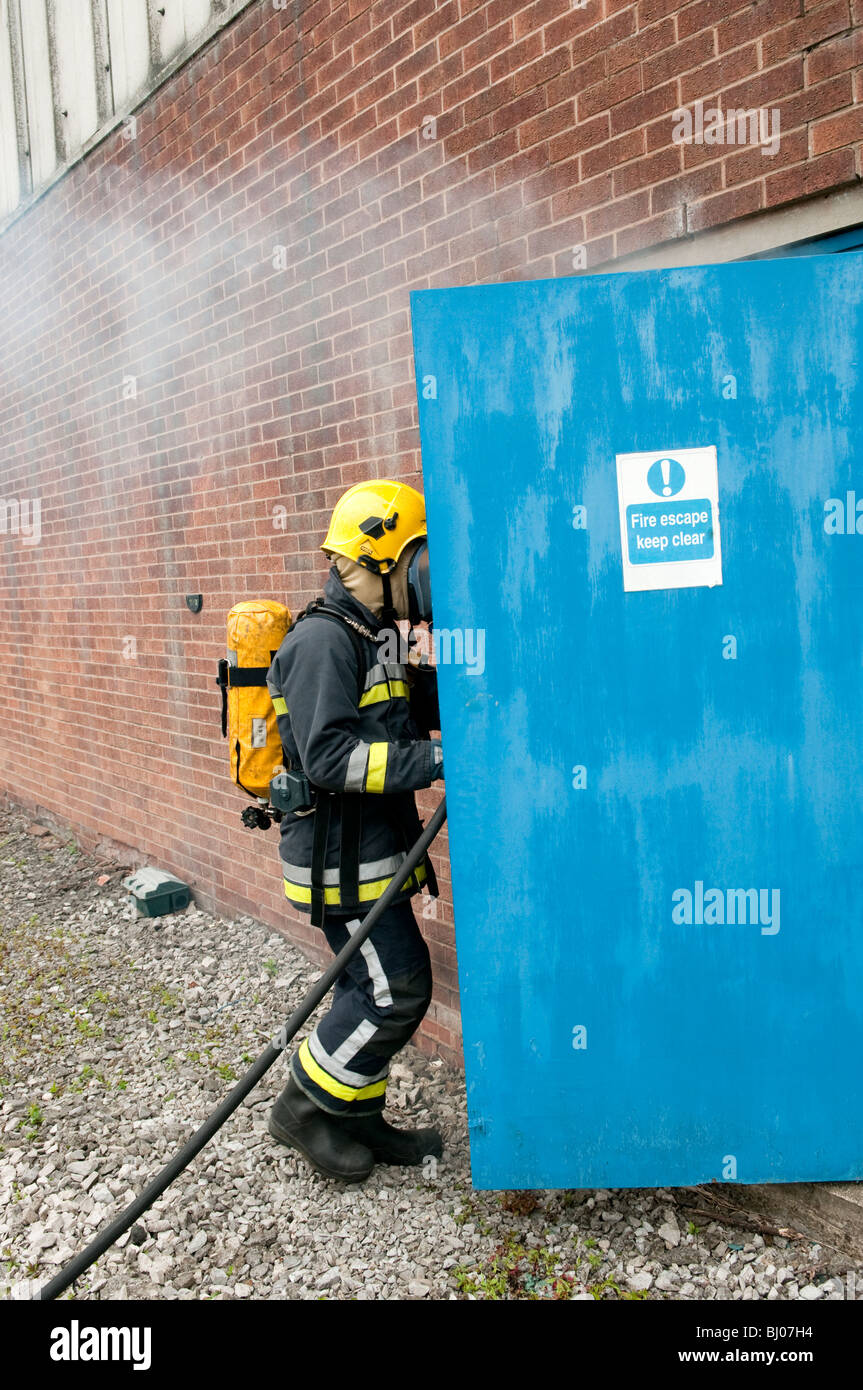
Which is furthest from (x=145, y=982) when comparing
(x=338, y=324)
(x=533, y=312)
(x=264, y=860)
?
(x=533, y=312)

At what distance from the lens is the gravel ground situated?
281cm

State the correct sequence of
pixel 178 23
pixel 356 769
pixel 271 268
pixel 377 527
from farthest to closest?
1. pixel 178 23
2. pixel 271 268
3. pixel 377 527
4. pixel 356 769

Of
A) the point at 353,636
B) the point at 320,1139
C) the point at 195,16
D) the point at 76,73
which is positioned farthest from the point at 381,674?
the point at 76,73

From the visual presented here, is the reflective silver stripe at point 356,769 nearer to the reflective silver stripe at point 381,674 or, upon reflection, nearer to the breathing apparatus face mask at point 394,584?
the reflective silver stripe at point 381,674

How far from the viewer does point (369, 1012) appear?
3.15m

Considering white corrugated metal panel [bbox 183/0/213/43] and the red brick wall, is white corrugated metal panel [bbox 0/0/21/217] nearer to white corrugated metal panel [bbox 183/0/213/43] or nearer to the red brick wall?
the red brick wall

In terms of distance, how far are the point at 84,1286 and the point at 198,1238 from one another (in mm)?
334

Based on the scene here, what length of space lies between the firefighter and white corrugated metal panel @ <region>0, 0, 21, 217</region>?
6434 millimetres

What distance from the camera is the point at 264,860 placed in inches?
212

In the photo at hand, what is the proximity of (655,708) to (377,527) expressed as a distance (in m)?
1.02

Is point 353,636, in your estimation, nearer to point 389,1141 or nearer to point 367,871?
point 367,871

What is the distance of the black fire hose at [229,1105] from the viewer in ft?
8.93

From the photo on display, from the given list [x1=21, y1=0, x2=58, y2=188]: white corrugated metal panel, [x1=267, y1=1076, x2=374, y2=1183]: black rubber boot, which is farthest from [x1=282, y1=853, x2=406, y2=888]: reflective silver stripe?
[x1=21, y1=0, x2=58, y2=188]: white corrugated metal panel

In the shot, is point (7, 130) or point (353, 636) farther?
point (7, 130)
